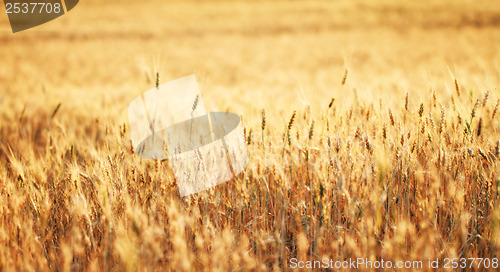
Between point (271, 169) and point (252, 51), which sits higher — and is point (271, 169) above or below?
below

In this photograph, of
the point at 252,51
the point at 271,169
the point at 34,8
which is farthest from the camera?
the point at 252,51

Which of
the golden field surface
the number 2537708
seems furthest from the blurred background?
the number 2537708

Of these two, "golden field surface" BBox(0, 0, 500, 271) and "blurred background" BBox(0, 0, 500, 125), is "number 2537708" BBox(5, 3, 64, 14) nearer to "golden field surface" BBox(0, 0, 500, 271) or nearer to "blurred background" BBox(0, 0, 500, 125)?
"blurred background" BBox(0, 0, 500, 125)

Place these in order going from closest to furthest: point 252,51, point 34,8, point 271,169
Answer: point 271,169 < point 34,8 < point 252,51

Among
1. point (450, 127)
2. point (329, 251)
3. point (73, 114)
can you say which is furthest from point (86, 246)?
A: point (73, 114)

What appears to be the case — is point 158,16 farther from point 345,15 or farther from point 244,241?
point 244,241

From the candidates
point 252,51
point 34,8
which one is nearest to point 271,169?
point 34,8

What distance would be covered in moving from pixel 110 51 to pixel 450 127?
1089 cm

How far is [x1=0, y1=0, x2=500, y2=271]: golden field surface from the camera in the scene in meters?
1.18

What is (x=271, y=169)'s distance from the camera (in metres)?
1.48

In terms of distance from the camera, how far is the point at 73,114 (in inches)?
133

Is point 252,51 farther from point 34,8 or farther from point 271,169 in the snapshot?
point 271,169

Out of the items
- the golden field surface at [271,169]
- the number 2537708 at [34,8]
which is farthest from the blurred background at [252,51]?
the number 2537708 at [34,8]

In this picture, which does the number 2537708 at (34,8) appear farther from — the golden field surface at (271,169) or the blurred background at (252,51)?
the golden field surface at (271,169)
